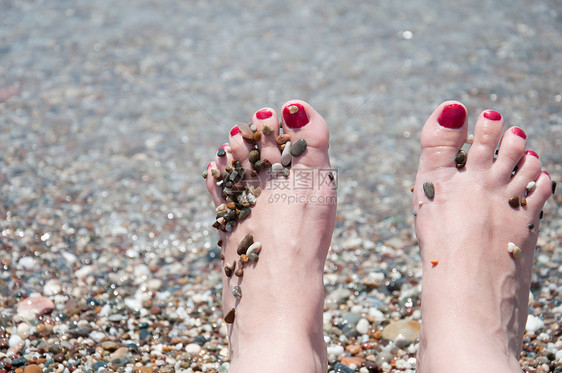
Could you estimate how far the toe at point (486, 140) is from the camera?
2.28 metres

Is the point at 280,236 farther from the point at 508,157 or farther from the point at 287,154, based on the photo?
the point at 508,157

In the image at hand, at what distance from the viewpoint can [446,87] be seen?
3873 millimetres

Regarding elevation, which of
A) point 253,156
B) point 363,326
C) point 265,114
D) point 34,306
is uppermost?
point 265,114

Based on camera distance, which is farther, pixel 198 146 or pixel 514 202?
pixel 198 146

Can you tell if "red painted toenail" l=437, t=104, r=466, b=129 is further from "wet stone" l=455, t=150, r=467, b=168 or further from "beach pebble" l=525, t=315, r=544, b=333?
"beach pebble" l=525, t=315, r=544, b=333

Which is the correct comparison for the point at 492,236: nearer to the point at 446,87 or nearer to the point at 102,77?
the point at 446,87

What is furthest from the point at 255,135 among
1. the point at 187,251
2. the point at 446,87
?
the point at 446,87

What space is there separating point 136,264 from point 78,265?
26 centimetres

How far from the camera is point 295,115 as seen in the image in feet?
7.31

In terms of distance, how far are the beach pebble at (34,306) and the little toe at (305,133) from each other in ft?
3.91

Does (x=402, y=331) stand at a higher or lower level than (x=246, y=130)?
lower

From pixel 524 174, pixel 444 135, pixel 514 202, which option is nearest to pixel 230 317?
pixel 444 135

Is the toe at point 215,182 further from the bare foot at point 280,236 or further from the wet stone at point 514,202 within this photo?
the wet stone at point 514,202

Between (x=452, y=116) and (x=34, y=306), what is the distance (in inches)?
73.3
